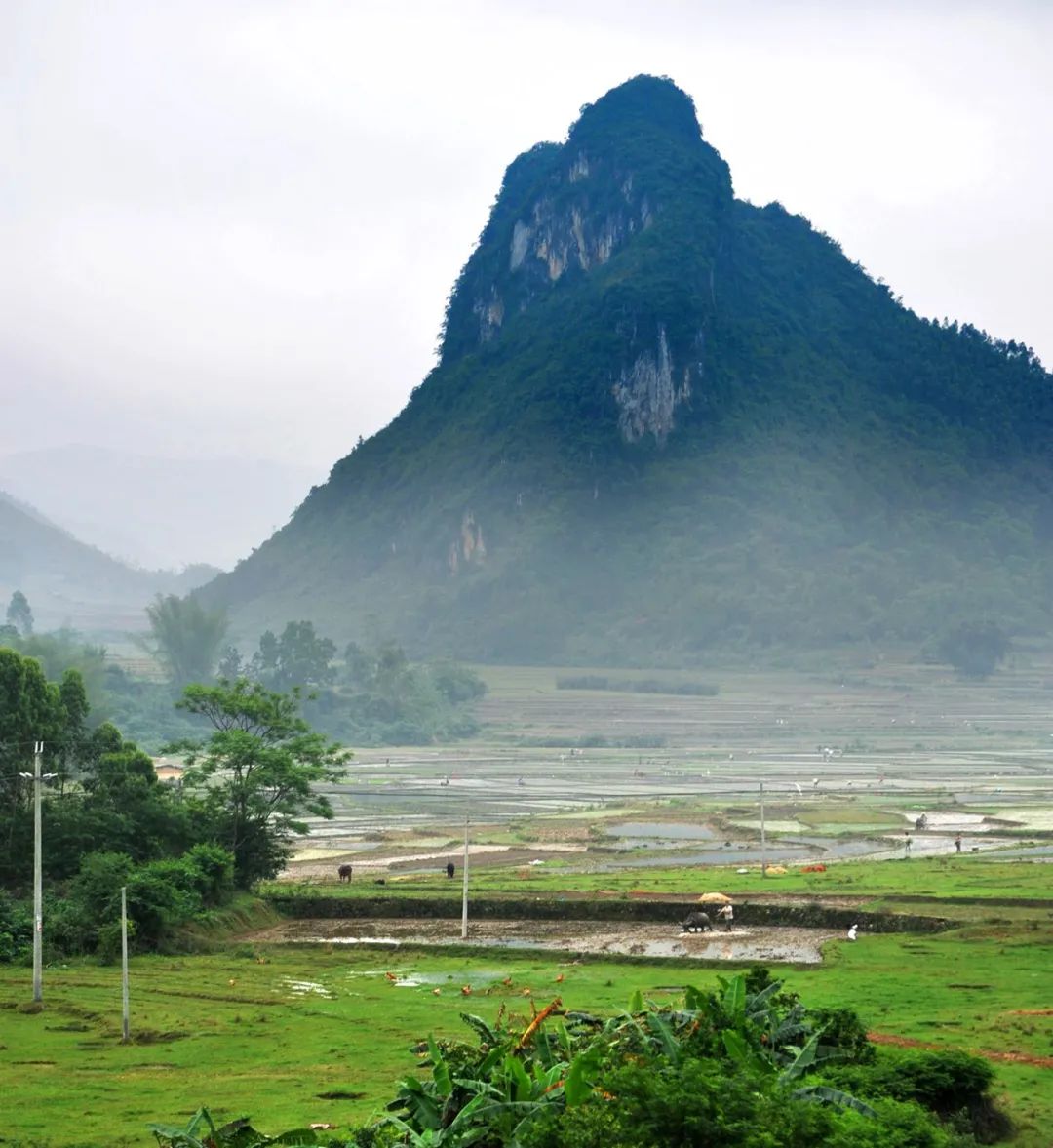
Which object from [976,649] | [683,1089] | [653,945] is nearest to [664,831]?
[653,945]

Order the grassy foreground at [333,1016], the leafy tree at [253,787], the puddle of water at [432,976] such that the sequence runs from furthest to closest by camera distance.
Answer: the leafy tree at [253,787]
the puddle of water at [432,976]
the grassy foreground at [333,1016]

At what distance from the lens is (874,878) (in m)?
48.8

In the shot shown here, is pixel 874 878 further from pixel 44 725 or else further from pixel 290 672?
pixel 290 672

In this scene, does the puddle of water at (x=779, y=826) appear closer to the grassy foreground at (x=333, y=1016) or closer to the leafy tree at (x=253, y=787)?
the leafy tree at (x=253, y=787)

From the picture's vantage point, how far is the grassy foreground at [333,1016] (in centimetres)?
2256

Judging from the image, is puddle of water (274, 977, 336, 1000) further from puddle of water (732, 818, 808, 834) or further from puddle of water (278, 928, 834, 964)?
puddle of water (732, 818, 808, 834)

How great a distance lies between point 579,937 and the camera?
133 ft

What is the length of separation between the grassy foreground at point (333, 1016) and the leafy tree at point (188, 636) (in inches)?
4428

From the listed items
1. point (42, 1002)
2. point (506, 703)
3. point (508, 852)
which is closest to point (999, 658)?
point (506, 703)

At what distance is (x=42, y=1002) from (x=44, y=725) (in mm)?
16276

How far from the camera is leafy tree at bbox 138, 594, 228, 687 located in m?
150

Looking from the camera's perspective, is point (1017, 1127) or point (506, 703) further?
point (506, 703)

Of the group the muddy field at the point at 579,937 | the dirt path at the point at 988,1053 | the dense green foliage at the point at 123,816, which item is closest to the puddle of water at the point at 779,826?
the dense green foliage at the point at 123,816

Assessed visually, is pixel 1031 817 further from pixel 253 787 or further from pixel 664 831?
pixel 253 787
